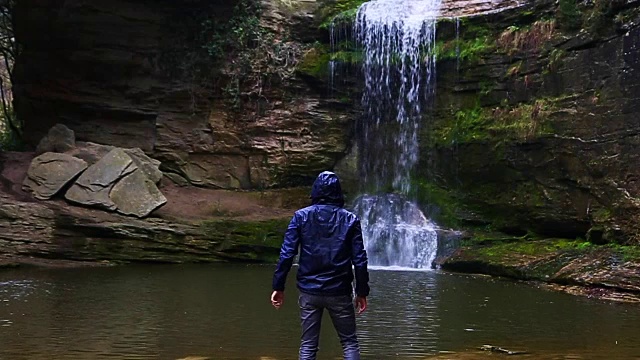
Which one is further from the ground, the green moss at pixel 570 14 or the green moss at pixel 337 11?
the green moss at pixel 337 11

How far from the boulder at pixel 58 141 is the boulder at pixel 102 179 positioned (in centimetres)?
134

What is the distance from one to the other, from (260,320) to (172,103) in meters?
11.6

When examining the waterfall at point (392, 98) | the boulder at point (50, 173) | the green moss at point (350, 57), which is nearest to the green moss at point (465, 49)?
the waterfall at point (392, 98)

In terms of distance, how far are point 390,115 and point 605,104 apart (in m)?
5.94

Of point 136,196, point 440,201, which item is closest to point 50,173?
point 136,196

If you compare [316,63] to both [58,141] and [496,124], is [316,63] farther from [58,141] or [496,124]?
[58,141]

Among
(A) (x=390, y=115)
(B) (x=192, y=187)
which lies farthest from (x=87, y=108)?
(A) (x=390, y=115)

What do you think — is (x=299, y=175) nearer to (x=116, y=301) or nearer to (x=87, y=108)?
(x=87, y=108)

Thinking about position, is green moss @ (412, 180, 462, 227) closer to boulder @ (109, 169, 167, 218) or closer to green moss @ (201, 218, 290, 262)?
green moss @ (201, 218, 290, 262)

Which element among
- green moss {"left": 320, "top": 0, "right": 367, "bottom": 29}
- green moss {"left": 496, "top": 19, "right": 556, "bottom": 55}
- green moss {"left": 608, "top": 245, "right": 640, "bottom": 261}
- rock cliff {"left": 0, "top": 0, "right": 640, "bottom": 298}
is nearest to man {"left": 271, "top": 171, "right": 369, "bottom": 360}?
green moss {"left": 608, "top": 245, "right": 640, "bottom": 261}

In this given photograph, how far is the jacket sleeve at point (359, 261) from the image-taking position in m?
4.50

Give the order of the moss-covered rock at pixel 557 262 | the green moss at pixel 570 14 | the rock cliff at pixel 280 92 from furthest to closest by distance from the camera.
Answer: the rock cliff at pixel 280 92, the green moss at pixel 570 14, the moss-covered rock at pixel 557 262

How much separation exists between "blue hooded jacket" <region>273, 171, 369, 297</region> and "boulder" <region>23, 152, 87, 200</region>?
437 inches

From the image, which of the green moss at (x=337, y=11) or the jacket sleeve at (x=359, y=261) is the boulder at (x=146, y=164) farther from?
the jacket sleeve at (x=359, y=261)
